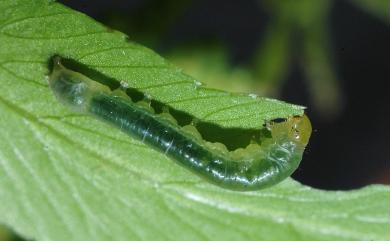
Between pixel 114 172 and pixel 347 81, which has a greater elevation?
pixel 114 172

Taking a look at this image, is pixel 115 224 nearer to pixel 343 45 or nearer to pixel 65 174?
pixel 65 174

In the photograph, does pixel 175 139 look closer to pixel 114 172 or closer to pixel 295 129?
pixel 114 172

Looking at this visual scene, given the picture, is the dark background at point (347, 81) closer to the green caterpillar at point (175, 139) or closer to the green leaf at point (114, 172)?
the green caterpillar at point (175, 139)

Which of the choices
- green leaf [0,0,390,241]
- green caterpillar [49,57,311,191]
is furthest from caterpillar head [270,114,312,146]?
green leaf [0,0,390,241]

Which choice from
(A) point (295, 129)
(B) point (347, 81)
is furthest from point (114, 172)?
(B) point (347, 81)

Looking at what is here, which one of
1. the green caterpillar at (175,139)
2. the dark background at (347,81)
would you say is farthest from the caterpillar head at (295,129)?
the dark background at (347,81)

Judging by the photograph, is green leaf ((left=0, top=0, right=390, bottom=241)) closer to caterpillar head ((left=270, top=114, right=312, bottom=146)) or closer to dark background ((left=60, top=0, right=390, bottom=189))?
caterpillar head ((left=270, top=114, right=312, bottom=146))
